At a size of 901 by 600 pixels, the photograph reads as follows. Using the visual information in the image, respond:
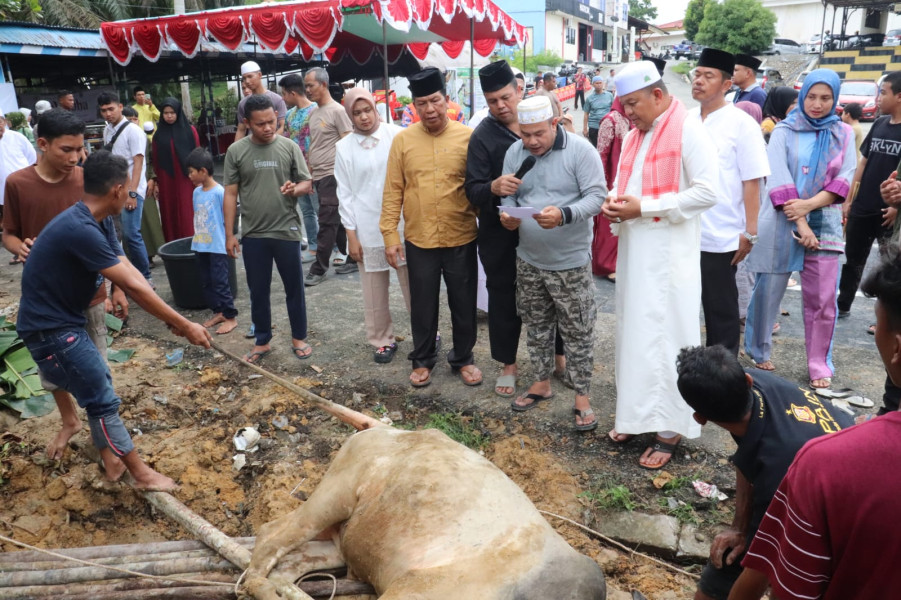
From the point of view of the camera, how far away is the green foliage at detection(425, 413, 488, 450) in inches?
162

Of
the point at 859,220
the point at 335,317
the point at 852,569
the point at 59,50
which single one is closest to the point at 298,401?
the point at 335,317

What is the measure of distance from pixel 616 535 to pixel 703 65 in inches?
111

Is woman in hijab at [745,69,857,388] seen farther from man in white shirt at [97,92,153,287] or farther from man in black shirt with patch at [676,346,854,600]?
man in white shirt at [97,92,153,287]

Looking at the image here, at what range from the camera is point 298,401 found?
470cm

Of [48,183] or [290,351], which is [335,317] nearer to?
[290,351]

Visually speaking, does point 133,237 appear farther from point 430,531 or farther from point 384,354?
point 430,531

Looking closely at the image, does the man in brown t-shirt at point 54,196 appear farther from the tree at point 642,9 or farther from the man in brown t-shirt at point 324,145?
the tree at point 642,9

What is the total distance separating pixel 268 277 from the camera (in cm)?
535

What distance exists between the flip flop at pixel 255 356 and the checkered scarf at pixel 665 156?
3356mm

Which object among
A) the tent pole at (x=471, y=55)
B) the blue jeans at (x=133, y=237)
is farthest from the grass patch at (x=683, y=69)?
the blue jeans at (x=133, y=237)

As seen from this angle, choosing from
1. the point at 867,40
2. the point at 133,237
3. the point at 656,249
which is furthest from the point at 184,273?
the point at 867,40

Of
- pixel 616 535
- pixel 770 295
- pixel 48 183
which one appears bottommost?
pixel 616 535

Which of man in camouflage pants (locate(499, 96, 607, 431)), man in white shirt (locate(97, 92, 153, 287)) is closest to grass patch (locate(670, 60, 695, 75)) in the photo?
man in white shirt (locate(97, 92, 153, 287))

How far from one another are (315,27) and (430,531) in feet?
29.0
